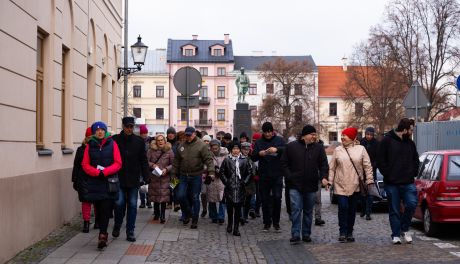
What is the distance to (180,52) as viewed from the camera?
96688mm

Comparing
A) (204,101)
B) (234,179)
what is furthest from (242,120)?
(204,101)

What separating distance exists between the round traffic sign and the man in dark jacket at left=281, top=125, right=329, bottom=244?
4.18 metres

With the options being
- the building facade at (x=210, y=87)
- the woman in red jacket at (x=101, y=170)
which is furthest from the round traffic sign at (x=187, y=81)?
the building facade at (x=210, y=87)

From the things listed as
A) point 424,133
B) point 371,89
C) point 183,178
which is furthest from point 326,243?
point 371,89

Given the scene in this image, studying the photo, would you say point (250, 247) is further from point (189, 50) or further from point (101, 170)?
point (189, 50)

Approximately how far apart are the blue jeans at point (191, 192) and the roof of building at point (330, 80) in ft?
278

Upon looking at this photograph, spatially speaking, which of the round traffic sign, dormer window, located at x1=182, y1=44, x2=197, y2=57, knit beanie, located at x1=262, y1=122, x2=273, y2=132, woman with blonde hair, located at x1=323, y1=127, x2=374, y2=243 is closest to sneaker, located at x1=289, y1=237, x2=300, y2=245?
woman with blonde hair, located at x1=323, y1=127, x2=374, y2=243

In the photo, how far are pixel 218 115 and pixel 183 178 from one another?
270ft

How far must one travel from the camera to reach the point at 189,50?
96625 mm

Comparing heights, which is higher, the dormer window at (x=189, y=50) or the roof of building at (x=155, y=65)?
the dormer window at (x=189, y=50)

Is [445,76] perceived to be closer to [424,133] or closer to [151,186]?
[424,133]

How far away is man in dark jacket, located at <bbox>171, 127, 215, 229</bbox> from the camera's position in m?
13.7

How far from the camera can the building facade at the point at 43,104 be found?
9.55 m

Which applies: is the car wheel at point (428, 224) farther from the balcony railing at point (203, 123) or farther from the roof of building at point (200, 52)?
the roof of building at point (200, 52)
